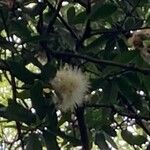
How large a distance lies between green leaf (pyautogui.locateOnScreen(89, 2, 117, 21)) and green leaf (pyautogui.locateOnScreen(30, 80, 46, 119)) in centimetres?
22

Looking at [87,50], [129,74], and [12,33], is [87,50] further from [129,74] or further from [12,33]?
[12,33]

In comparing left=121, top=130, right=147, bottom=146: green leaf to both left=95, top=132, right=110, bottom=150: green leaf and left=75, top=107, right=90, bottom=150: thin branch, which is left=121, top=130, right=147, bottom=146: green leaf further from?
left=75, top=107, right=90, bottom=150: thin branch

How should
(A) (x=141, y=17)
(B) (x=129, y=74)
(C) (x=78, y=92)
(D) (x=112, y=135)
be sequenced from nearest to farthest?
(C) (x=78, y=92) → (B) (x=129, y=74) → (A) (x=141, y=17) → (D) (x=112, y=135)

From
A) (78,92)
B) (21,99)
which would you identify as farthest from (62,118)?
(78,92)

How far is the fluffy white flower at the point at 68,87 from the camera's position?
3.70ft

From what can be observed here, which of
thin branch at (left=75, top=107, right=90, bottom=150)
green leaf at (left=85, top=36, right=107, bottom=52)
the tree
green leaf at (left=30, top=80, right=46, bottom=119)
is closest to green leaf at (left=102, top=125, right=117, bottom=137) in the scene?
the tree

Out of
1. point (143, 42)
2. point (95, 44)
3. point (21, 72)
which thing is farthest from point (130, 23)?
point (21, 72)

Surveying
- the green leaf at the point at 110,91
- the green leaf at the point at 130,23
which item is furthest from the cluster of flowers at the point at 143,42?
the green leaf at the point at 130,23

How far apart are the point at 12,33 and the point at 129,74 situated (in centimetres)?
36

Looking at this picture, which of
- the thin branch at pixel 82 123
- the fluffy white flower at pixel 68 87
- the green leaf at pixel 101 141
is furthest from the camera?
the green leaf at pixel 101 141

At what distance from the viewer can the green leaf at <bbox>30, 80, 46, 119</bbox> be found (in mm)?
1151

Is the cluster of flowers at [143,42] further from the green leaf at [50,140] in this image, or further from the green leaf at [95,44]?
the green leaf at [50,140]

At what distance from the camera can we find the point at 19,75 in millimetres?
1179

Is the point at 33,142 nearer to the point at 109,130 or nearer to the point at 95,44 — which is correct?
the point at 95,44
